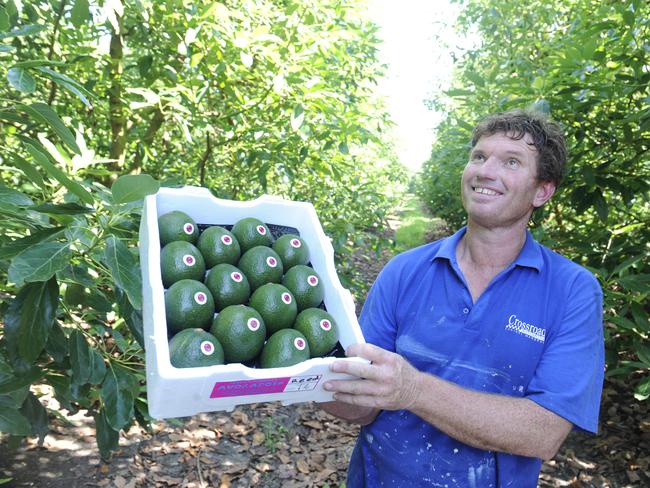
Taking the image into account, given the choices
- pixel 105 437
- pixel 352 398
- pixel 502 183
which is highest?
pixel 502 183

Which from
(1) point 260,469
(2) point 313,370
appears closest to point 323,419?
(1) point 260,469

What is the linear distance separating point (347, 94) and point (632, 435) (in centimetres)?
341

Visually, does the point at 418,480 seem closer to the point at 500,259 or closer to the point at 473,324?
the point at 473,324

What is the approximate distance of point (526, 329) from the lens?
5.51 ft

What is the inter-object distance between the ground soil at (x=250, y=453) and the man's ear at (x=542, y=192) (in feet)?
7.80

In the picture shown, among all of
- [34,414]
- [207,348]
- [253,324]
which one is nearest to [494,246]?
[253,324]

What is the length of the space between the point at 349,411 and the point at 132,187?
1046mm

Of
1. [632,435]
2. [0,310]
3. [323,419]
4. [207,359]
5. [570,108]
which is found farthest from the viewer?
[323,419]

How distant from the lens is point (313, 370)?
47.4 inches

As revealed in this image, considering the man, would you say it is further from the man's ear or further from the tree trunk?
the tree trunk

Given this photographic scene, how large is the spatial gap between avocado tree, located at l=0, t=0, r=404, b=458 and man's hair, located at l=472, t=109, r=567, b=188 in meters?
1.14

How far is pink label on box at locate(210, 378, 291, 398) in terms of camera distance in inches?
43.9

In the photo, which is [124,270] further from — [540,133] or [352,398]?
[540,133]

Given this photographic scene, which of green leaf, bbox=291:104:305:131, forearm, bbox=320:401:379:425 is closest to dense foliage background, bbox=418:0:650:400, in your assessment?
green leaf, bbox=291:104:305:131
